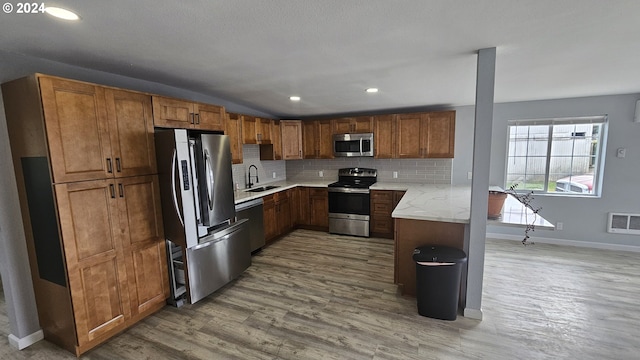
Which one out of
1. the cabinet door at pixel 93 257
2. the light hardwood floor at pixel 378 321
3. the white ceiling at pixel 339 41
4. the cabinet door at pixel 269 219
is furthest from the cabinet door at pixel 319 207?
the cabinet door at pixel 93 257

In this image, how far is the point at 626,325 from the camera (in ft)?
7.43

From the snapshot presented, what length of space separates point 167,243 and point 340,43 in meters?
2.44

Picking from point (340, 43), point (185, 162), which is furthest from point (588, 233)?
point (185, 162)

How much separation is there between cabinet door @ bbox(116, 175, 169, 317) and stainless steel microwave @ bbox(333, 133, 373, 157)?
3.27 m

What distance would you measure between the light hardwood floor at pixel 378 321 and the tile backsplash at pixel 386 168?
1.81 m

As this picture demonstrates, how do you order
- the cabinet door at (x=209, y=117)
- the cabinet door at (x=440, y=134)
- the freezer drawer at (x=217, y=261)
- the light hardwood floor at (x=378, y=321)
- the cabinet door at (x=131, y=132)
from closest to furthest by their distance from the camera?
the light hardwood floor at (x=378, y=321)
the cabinet door at (x=131, y=132)
the freezer drawer at (x=217, y=261)
the cabinet door at (x=209, y=117)
the cabinet door at (x=440, y=134)

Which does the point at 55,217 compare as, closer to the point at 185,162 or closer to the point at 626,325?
the point at 185,162

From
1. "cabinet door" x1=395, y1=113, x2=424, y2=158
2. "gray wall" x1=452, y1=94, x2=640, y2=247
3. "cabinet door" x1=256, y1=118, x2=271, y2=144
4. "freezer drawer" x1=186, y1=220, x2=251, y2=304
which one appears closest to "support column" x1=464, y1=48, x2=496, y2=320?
"cabinet door" x1=395, y1=113, x2=424, y2=158

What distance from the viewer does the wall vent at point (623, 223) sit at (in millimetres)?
3853

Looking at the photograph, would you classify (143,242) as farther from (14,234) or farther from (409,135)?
(409,135)

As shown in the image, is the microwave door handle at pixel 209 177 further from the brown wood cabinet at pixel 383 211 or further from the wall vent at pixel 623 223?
the wall vent at pixel 623 223

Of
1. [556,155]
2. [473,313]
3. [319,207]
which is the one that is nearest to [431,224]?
[473,313]

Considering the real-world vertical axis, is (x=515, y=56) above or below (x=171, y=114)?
above

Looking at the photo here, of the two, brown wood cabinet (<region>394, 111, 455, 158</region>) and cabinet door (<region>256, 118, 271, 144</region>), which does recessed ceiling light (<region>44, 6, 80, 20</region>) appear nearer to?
cabinet door (<region>256, 118, 271, 144</region>)
